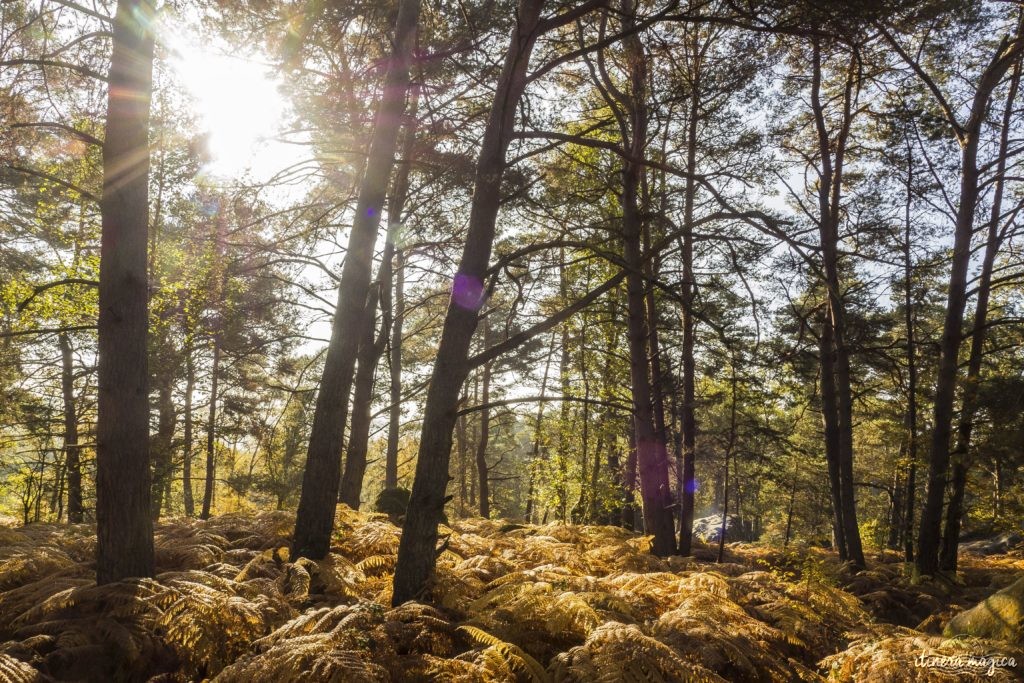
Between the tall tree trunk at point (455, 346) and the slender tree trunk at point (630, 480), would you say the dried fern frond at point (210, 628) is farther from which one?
the slender tree trunk at point (630, 480)

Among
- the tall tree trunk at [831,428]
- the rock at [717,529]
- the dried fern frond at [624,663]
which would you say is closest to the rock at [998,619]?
the dried fern frond at [624,663]

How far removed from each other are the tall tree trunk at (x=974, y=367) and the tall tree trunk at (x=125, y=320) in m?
11.9

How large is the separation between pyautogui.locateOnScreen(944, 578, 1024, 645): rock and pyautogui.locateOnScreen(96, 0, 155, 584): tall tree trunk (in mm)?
6505

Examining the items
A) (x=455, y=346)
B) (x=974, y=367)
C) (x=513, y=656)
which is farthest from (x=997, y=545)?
(x=455, y=346)

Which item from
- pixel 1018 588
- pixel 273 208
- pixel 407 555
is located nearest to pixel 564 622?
pixel 407 555

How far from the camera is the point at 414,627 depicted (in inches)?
127

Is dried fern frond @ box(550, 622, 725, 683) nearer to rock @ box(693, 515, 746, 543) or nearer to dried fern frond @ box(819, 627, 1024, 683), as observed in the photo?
dried fern frond @ box(819, 627, 1024, 683)

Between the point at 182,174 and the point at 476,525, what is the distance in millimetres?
9681

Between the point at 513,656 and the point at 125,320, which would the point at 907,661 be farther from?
the point at 125,320

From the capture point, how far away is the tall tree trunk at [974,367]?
948cm

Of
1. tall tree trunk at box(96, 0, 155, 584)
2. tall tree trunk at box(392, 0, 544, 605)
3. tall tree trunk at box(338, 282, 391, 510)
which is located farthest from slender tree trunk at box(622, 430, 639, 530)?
tall tree trunk at box(96, 0, 155, 584)

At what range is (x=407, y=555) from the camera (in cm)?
379

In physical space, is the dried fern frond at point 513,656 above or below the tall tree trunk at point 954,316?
below

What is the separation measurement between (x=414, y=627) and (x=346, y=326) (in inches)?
127
